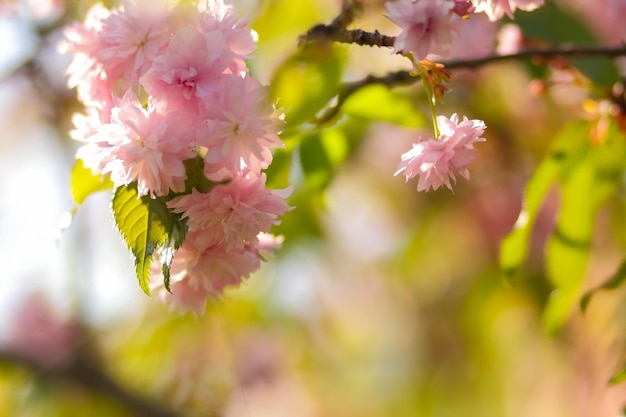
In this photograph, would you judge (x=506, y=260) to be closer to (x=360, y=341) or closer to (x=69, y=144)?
(x=69, y=144)

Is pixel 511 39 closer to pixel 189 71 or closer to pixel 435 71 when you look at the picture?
pixel 435 71

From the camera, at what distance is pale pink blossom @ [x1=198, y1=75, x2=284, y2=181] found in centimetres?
61

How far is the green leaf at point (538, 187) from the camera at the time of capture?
3.06ft

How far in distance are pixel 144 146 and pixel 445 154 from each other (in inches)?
9.3

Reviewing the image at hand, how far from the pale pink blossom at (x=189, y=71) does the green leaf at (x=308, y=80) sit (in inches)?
8.7

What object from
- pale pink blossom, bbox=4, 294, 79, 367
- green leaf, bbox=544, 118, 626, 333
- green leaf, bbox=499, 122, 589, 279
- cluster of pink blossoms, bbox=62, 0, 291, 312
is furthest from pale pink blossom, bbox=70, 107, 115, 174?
pale pink blossom, bbox=4, 294, 79, 367

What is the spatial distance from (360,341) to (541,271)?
2.82 feet

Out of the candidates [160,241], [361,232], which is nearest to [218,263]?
[160,241]

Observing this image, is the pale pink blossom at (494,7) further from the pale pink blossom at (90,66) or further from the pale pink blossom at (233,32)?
the pale pink blossom at (90,66)

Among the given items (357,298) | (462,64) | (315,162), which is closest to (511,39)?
(462,64)

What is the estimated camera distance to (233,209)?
2.09ft

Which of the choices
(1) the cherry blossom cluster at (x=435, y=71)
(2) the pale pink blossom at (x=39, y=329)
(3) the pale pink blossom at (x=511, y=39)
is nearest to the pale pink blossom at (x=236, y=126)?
(1) the cherry blossom cluster at (x=435, y=71)

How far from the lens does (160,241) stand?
0.64m

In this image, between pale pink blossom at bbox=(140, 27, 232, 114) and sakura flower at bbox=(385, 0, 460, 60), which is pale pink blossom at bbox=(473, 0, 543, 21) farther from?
pale pink blossom at bbox=(140, 27, 232, 114)
